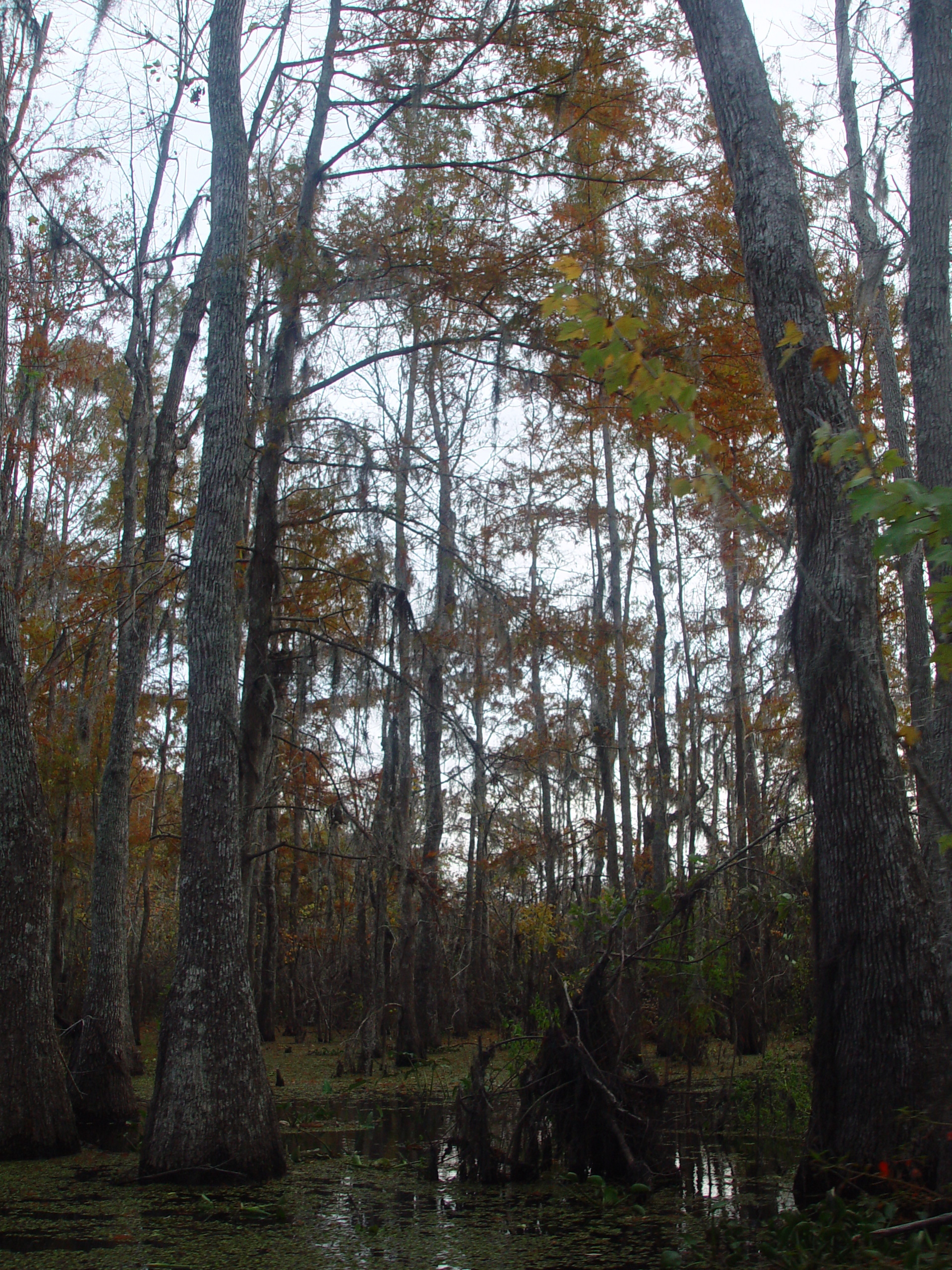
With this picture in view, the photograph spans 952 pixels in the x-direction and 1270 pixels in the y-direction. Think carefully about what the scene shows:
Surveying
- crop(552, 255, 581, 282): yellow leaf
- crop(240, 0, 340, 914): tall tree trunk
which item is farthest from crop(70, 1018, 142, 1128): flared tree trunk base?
crop(552, 255, 581, 282): yellow leaf

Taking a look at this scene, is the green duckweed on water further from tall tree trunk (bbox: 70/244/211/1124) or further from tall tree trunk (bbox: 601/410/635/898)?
tall tree trunk (bbox: 601/410/635/898)

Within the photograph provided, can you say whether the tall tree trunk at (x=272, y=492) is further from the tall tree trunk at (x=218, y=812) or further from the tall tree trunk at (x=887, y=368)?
the tall tree trunk at (x=887, y=368)

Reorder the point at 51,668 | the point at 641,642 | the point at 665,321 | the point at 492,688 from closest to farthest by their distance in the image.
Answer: the point at 665,321
the point at 492,688
the point at 51,668
the point at 641,642

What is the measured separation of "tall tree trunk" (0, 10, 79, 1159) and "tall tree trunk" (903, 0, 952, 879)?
561 centimetres

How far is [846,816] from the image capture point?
4160 mm

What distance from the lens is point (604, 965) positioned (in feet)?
18.4

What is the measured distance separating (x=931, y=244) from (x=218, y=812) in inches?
239

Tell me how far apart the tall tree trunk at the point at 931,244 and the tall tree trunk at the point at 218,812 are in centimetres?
430

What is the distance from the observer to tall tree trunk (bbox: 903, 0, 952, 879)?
20.5 ft

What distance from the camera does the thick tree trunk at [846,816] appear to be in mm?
3834

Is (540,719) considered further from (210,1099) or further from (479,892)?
(210,1099)

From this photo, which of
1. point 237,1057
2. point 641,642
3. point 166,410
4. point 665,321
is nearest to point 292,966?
point 641,642

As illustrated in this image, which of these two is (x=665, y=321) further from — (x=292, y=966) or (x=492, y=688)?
(x=292, y=966)

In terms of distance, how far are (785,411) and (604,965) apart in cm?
328
